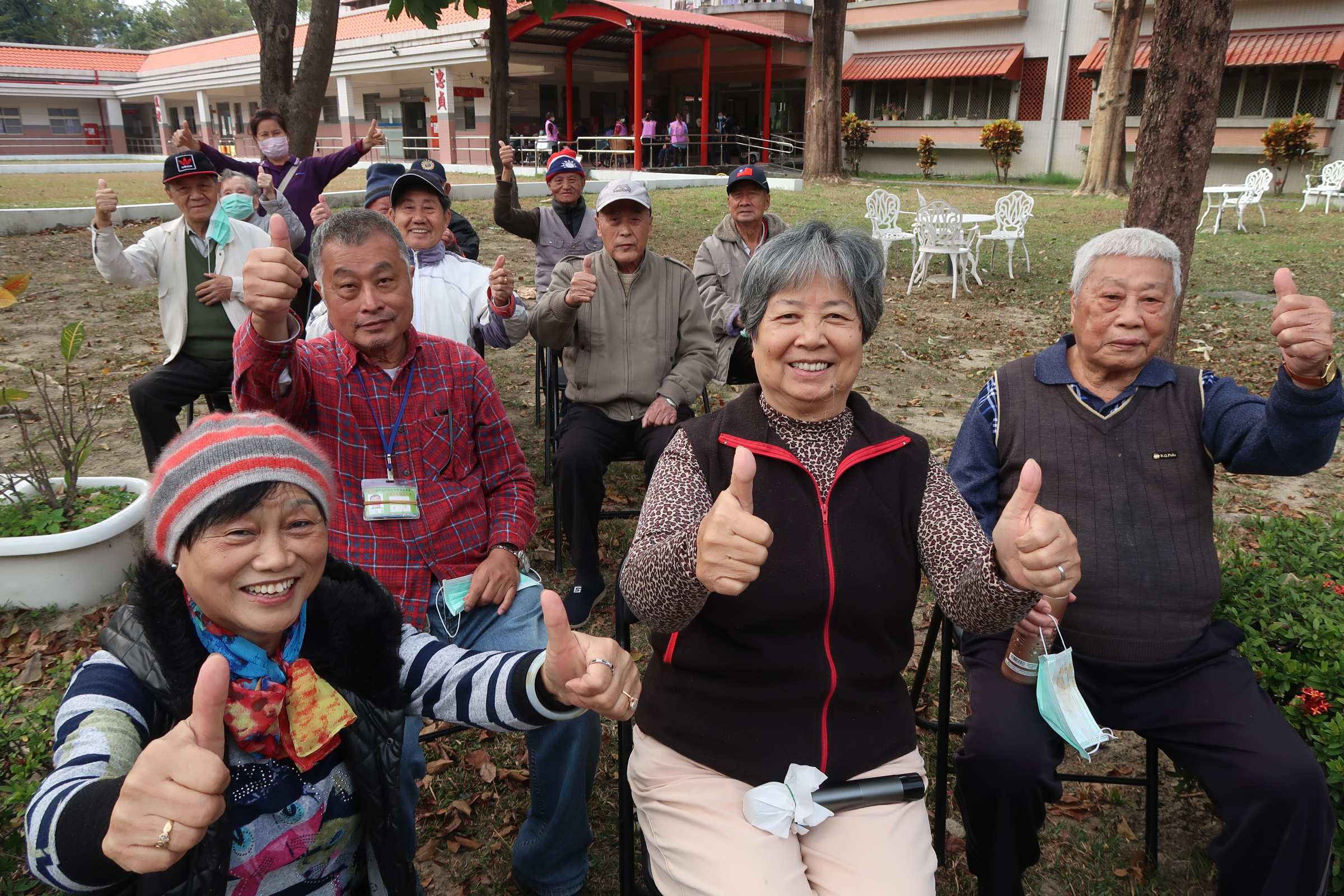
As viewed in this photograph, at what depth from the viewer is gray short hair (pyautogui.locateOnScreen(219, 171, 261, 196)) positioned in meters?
5.13

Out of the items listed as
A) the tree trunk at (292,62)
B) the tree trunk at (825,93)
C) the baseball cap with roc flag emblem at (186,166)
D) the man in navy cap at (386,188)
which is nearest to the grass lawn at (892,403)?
the man in navy cap at (386,188)

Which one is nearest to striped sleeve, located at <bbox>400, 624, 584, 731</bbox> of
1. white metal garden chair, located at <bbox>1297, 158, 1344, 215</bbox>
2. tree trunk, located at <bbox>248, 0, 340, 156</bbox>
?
tree trunk, located at <bbox>248, 0, 340, 156</bbox>

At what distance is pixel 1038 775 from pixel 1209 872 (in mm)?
919

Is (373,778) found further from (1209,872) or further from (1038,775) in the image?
(1209,872)

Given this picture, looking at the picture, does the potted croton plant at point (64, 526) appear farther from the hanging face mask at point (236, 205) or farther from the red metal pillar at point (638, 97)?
the red metal pillar at point (638, 97)

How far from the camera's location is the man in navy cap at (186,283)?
435 centimetres

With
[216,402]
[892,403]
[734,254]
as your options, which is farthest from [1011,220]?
[216,402]

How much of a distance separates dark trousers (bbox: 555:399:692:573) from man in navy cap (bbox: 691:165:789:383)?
132 centimetres

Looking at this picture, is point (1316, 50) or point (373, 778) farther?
point (1316, 50)

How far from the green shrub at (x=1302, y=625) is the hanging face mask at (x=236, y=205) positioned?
193 inches

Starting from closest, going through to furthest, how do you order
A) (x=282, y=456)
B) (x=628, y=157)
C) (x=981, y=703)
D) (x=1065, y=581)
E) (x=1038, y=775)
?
(x=282, y=456) → (x=1065, y=581) → (x=1038, y=775) → (x=981, y=703) → (x=628, y=157)

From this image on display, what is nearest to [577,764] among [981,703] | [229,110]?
[981,703]

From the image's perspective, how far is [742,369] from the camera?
5.29 meters

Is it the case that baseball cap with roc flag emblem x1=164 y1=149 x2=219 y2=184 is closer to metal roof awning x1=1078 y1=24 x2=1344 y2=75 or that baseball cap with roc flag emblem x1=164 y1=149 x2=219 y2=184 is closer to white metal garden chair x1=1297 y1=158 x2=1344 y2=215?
white metal garden chair x1=1297 y1=158 x2=1344 y2=215
